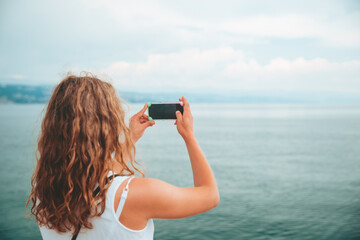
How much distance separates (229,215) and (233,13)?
11087cm

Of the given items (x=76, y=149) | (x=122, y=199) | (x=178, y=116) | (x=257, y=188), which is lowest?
(x=257, y=188)

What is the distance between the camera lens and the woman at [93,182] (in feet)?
3.72

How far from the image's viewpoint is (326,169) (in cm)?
1978

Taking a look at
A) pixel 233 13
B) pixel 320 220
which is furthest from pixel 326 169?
pixel 233 13

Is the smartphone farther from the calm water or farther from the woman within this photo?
the calm water

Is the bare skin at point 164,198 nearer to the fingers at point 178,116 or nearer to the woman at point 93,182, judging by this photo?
the woman at point 93,182

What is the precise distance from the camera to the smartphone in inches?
60.4

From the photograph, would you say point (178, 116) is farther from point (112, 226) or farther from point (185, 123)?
point (112, 226)

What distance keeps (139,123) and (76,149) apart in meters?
0.50

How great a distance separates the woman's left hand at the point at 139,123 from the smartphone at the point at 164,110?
3cm

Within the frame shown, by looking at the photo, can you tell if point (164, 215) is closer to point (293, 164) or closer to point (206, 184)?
point (206, 184)

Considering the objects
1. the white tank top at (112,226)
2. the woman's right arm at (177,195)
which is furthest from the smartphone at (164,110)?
the white tank top at (112,226)

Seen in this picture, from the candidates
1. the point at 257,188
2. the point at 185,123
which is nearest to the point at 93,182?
the point at 185,123

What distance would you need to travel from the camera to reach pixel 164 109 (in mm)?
1559
